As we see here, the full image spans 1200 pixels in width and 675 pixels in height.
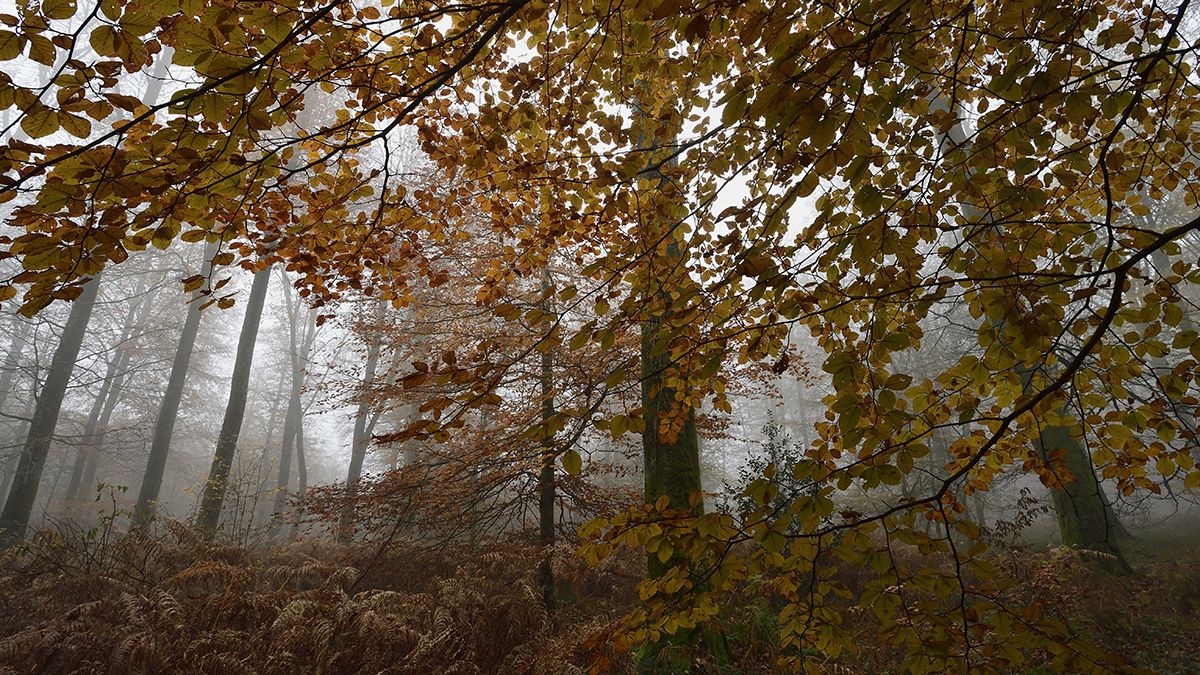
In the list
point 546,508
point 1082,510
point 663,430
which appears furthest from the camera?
point 1082,510

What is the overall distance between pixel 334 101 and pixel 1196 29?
18.6 m

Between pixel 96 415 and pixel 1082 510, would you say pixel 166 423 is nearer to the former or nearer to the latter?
pixel 96 415

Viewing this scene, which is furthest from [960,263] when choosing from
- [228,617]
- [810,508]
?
[228,617]

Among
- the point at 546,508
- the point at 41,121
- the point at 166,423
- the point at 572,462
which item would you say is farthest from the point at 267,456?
the point at 572,462

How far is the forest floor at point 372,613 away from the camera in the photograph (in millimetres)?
3779

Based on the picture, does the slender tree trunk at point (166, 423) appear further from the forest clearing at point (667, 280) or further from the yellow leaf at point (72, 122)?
the yellow leaf at point (72, 122)

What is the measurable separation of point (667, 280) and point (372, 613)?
12.8 feet

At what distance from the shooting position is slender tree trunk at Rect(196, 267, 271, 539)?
813 cm

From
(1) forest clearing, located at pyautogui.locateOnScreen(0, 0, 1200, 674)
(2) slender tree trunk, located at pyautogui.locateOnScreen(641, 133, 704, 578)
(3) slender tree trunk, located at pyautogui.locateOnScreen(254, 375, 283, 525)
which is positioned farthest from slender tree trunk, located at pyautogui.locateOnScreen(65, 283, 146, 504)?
(2) slender tree trunk, located at pyautogui.locateOnScreen(641, 133, 704, 578)

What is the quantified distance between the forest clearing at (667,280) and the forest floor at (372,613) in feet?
0.13

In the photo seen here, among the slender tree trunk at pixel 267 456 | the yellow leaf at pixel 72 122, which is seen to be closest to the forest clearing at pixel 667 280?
the yellow leaf at pixel 72 122

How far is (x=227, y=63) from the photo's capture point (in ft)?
3.94

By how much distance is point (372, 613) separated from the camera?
13.6ft

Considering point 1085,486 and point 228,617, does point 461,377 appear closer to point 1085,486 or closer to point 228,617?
point 228,617
